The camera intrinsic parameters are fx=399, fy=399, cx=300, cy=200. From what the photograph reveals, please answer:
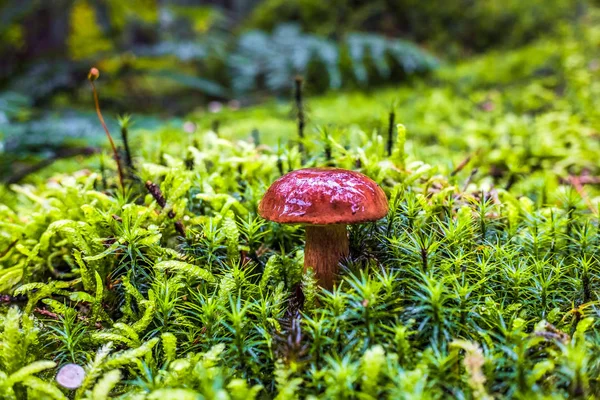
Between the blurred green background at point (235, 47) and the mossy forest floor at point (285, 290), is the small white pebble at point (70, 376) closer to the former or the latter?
the mossy forest floor at point (285, 290)

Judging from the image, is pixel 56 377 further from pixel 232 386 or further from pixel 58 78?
pixel 58 78

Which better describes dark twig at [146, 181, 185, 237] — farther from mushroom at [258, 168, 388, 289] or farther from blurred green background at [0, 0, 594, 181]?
blurred green background at [0, 0, 594, 181]

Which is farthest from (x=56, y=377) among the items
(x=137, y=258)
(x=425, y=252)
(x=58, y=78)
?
(x=58, y=78)

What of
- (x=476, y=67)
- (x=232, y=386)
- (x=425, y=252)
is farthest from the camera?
(x=476, y=67)

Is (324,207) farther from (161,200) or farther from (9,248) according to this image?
(9,248)

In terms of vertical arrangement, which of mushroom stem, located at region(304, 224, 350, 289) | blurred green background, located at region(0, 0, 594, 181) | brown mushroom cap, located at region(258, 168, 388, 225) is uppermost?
blurred green background, located at region(0, 0, 594, 181)

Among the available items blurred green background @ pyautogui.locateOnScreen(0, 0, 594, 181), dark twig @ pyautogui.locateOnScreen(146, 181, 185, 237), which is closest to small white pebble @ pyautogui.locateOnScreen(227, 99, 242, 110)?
blurred green background @ pyautogui.locateOnScreen(0, 0, 594, 181)

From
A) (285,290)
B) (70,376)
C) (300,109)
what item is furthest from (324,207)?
(300,109)
